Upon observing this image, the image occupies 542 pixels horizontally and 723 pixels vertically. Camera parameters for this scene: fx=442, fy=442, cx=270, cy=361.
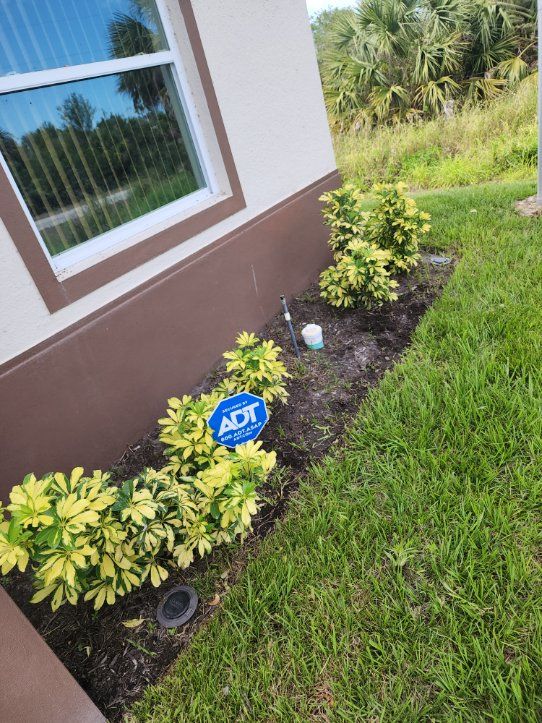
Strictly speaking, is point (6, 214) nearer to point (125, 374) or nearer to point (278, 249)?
point (125, 374)

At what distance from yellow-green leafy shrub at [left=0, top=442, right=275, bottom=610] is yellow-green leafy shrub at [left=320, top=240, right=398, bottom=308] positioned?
76.1 inches

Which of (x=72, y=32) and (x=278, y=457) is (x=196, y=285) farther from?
(x=72, y=32)

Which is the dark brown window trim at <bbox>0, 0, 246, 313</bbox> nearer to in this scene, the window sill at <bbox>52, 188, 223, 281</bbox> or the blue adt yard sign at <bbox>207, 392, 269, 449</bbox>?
the window sill at <bbox>52, 188, 223, 281</bbox>

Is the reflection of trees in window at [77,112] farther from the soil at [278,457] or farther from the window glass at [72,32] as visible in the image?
the soil at [278,457]

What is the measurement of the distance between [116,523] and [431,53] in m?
11.2

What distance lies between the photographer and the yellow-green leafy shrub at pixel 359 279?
11.0 feet

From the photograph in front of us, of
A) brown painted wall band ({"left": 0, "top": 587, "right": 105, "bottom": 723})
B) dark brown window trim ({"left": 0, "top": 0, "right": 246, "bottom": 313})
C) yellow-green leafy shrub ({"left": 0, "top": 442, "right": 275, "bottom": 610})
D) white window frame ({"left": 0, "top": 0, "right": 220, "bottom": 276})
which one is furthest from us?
white window frame ({"left": 0, "top": 0, "right": 220, "bottom": 276})

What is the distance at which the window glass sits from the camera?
2.11 meters

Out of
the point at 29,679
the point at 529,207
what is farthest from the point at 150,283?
the point at 529,207

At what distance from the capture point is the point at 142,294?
264 cm

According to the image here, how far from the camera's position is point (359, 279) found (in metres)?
3.37

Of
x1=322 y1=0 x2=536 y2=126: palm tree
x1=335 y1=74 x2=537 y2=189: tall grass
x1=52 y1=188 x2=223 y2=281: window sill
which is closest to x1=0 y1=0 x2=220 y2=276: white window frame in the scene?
x1=52 y1=188 x2=223 y2=281: window sill

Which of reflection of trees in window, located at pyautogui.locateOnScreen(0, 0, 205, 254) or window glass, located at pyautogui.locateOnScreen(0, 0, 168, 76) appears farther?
reflection of trees in window, located at pyautogui.locateOnScreen(0, 0, 205, 254)

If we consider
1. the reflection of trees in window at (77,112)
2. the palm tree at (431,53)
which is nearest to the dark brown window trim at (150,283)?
the reflection of trees in window at (77,112)
